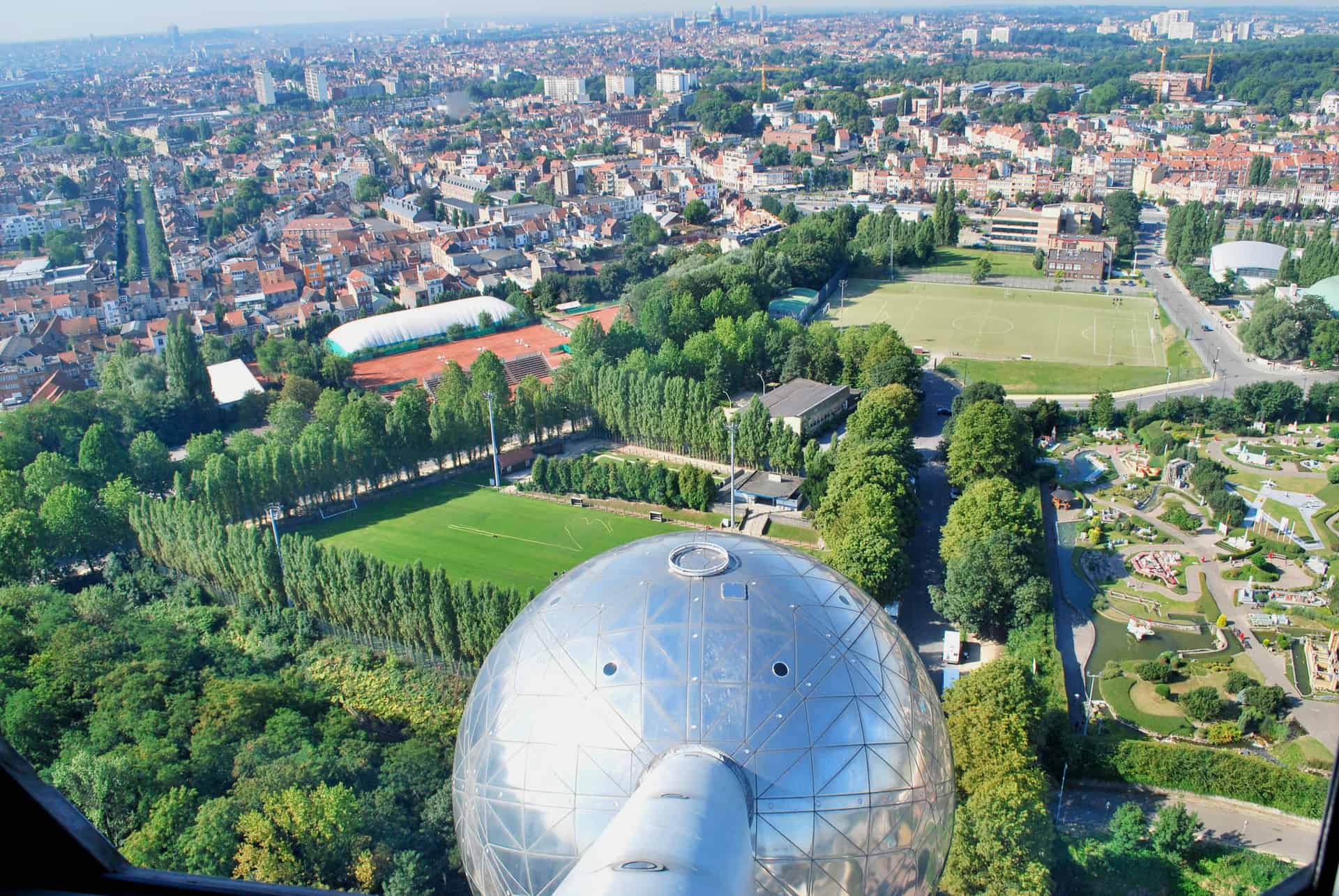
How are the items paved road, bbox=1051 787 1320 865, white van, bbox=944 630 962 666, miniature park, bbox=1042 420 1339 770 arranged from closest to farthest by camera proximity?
paved road, bbox=1051 787 1320 865 → miniature park, bbox=1042 420 1339 770 → white van, bbox=944 630 962 666

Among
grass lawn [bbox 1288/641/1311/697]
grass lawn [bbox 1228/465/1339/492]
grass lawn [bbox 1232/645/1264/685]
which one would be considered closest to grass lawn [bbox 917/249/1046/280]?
grass lawn [bbox 1228/465/1339/492]

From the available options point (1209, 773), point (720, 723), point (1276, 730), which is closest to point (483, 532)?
point (1209, 773)

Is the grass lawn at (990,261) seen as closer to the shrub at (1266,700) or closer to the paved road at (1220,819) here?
the shrub at (1266,700)

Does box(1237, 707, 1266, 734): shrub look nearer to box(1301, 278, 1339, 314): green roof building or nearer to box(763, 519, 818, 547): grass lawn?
box(763, 519, 818, 547): grass lawn

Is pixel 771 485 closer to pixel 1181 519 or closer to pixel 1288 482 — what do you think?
pixel 1181 519

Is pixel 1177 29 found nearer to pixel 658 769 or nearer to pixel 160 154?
pixel 160 154

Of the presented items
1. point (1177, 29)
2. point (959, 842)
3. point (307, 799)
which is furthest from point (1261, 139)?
point (1177, 29)
